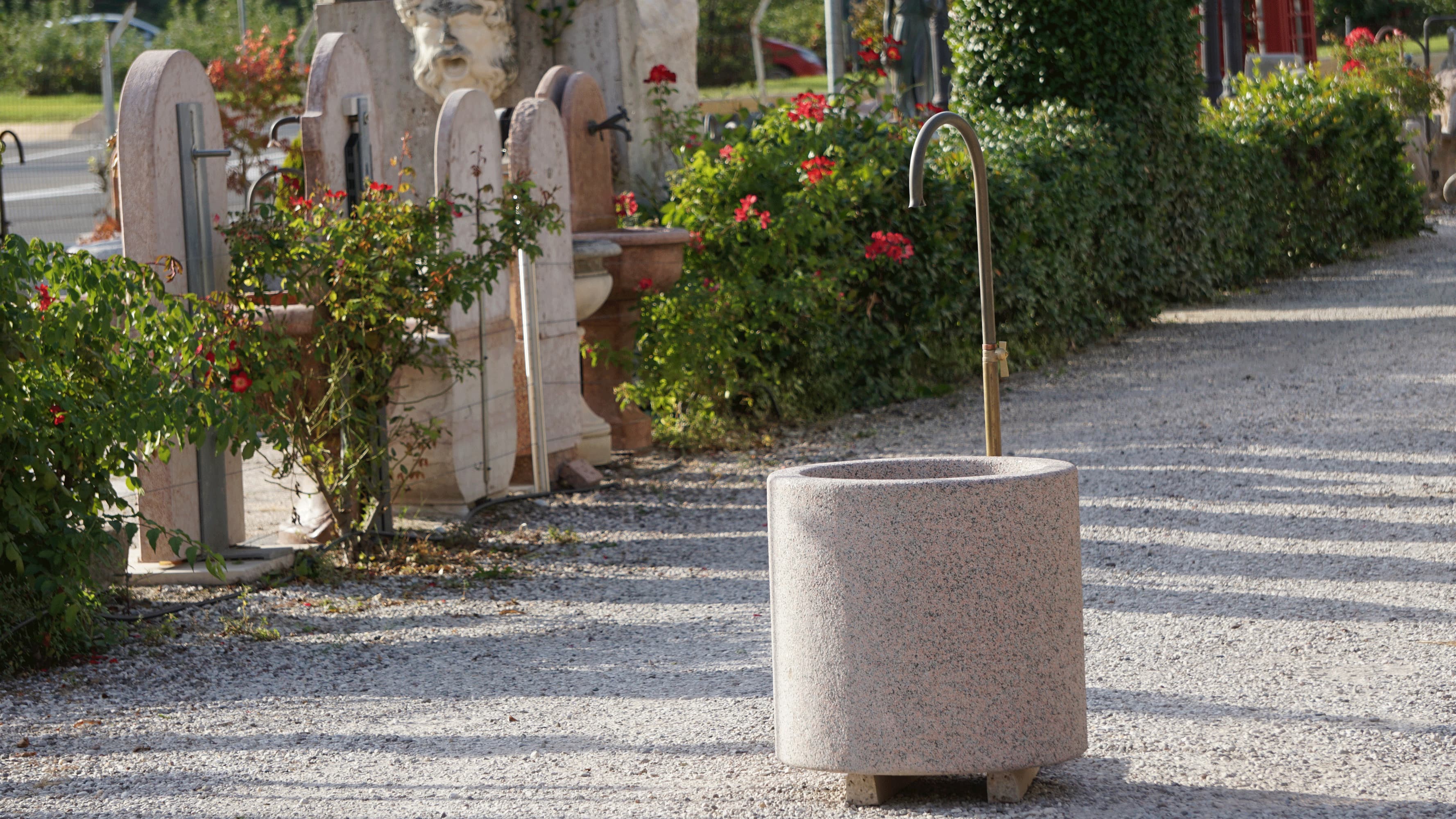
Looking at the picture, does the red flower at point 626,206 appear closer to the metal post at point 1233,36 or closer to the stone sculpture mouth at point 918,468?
the stone sculpture mouth at point 918,468

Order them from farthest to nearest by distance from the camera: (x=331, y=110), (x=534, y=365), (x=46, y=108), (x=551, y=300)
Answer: (x=46, y=108)
(x=551, y=300)
(x=534, y=365)
(x=331, y=110)

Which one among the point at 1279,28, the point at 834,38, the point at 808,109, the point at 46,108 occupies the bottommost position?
the point at 808,109

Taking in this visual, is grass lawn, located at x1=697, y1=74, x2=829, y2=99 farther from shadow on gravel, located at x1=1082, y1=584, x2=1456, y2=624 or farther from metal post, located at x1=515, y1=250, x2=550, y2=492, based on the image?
shadow on gravel, located at x1=1082, y1=584, x2=1456, y2=624

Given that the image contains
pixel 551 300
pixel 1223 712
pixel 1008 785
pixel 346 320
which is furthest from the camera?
pixel 551 300

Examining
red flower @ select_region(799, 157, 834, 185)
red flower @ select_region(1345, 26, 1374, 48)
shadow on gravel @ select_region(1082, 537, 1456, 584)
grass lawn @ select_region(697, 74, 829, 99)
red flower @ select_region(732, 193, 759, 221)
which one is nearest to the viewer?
shadow on gravel @ select_region(1082, 537, 1456, 584)

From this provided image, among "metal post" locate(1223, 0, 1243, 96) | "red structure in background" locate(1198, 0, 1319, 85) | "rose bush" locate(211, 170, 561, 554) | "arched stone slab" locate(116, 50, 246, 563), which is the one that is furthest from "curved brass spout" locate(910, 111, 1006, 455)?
"red structure in background" locate(1198, 0, 1319, 85)

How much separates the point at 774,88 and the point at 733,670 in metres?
33.7

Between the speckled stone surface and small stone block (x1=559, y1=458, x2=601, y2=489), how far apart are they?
4.26 meters

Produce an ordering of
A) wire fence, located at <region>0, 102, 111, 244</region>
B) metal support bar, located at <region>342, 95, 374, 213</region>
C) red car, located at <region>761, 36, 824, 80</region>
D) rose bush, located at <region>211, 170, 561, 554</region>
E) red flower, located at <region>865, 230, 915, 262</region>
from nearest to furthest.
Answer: rose bush, located at <region>211, 170, 561, 554</region>
metal support bar, located at <region>342, 95, 374, 213</region>
red flower, located at <region>865, 230, 915, 262</region>
wire fence, located at <region>0, 102, 111, 244</region>
red car, located at <region>761, 36, 824, 80</region>

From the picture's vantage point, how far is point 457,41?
1109cm

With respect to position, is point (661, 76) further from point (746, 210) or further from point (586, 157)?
point (746, 210)

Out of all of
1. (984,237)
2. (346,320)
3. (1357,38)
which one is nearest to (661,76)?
(346,320)

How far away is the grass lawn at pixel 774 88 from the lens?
33.7 m

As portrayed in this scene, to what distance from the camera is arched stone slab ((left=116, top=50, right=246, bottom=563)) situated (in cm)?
565
